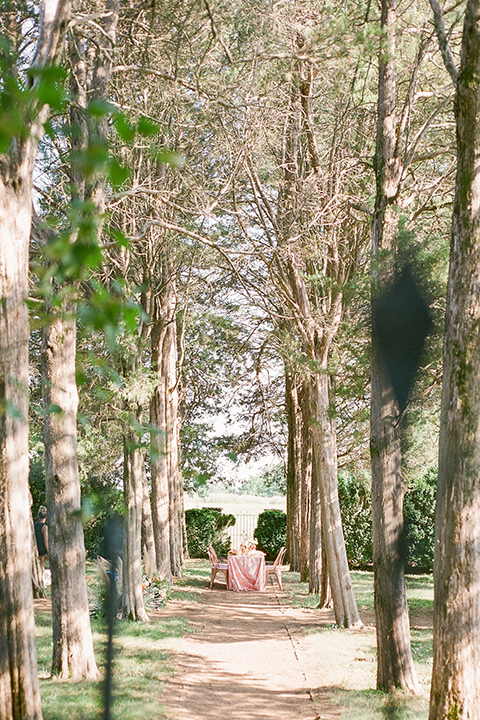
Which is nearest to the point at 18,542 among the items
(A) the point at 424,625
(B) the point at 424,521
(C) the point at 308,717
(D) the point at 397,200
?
(C) the point at 308,717

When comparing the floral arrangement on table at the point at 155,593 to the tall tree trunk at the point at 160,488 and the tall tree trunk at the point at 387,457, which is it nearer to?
the tall tree trunk at the point at 160,488

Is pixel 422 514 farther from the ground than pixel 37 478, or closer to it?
closer to it

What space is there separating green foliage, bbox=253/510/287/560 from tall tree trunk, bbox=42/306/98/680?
76.4ft

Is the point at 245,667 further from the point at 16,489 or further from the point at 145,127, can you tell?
the point at 145,127

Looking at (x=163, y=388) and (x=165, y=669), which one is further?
(x=163, y=388)

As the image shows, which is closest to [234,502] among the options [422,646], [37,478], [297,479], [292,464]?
[292,464]

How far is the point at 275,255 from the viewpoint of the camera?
1305 cm

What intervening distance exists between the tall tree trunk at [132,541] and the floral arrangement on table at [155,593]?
4.55 feet

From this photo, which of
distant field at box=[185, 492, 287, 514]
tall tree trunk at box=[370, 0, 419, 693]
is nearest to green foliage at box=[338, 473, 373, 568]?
distant field at box=[185, 492, 287, 514]

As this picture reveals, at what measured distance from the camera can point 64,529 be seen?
26.8 ft

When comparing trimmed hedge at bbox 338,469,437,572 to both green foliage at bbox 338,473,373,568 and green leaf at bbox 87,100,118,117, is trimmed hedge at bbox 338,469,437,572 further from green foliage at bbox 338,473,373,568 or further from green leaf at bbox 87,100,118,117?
green leaf at bbox 87,100,118,117

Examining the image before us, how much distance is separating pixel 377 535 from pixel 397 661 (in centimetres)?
134

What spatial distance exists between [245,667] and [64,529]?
3.64 m

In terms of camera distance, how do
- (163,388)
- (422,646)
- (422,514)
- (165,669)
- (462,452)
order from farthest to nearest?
1. (422,514)
2. (163,388)
3. (422,646)
4. (165,669)
5. (462,452)
